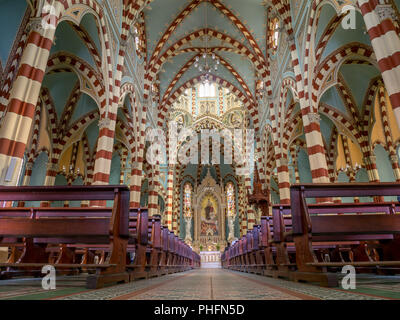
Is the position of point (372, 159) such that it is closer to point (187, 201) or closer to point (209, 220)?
point (209, 220)

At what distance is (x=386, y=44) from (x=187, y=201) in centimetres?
2495

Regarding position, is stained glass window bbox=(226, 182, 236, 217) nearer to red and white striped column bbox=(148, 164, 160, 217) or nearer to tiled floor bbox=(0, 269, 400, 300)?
red and white striped column bbox=(148, 164, 160, 217)

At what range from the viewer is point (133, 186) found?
509 inches

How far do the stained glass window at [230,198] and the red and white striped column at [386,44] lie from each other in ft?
76.5

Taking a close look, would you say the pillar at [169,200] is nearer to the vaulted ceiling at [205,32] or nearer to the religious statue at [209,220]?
the vaulted ceiling at [205,32]

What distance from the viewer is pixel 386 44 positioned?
5809mm

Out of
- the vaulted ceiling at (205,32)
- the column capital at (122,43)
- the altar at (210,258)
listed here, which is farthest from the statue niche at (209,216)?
the column capital at (122,43)

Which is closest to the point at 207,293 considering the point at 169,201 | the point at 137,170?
the point at 137,170

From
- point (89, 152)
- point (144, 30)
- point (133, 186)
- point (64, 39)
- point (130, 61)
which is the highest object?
point (144, 30)

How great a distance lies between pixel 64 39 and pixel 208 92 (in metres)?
18.6

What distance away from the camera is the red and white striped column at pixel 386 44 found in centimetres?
557

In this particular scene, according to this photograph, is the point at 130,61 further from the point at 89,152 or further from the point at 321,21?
the point at 321,21

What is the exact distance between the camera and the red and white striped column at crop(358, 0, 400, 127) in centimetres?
557
